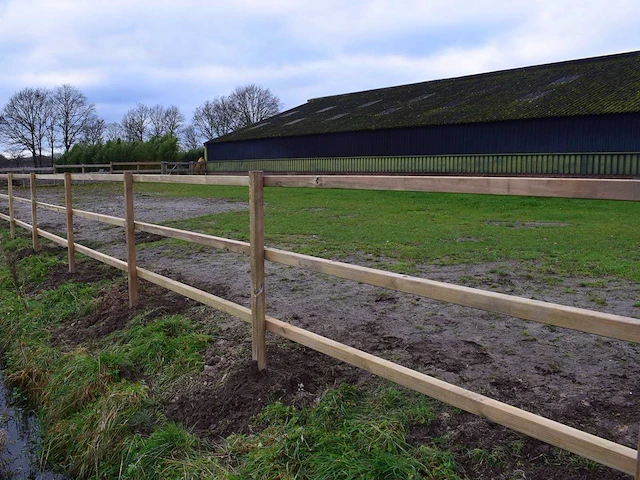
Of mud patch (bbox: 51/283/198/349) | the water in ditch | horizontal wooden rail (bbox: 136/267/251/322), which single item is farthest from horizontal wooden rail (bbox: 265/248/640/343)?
mud patch (bbox: 51/283/198/349)

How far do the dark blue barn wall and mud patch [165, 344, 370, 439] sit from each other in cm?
1919

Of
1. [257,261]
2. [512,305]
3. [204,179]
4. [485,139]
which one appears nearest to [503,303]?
[512,305]

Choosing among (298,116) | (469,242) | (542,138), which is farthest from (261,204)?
(298,116)

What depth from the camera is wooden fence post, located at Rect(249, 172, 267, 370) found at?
359cm

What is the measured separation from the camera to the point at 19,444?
398 cm

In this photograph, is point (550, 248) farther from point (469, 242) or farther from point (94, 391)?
point (94, 391)

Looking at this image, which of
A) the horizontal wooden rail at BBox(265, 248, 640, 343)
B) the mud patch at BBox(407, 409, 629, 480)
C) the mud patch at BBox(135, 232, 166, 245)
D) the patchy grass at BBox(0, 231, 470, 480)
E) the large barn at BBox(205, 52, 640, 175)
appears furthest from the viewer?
the large barn at BBox(205, 52, 640, 175)

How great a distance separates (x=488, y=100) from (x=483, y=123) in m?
2.92

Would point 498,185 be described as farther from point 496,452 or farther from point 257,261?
point 257,261

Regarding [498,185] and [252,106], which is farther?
[252,106]

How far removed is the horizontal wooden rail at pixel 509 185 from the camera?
1.96m

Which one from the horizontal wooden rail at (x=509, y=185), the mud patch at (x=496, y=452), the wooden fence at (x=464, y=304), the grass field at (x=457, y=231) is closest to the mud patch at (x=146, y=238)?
the grass field at (x=457, y=231)

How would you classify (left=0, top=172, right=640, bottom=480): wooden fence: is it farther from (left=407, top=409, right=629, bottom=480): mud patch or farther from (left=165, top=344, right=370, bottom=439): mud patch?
(left=407, top=409, right=629, bottom=480): mud patch

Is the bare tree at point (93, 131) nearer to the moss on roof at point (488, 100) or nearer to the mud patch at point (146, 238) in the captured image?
the moss on roof at point (488, 100)
